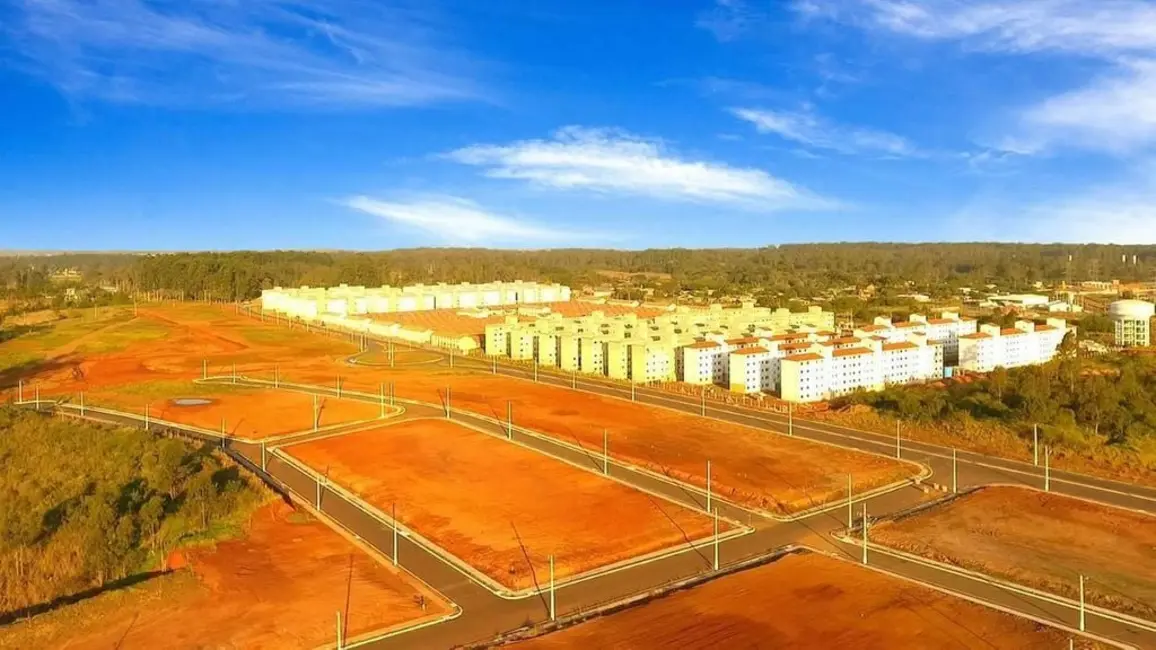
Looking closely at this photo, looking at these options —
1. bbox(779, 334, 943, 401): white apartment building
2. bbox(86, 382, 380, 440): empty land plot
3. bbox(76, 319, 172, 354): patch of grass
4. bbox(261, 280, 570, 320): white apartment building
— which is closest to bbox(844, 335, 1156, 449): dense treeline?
bbox(779, 334, 943, 401): white apartment building

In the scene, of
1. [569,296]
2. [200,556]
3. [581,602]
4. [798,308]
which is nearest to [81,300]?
[569,296]

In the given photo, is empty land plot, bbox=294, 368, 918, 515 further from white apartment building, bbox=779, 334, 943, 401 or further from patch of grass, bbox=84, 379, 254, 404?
patch of grass, bbox=84, 379, 254, 404

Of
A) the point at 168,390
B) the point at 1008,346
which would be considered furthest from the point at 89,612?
the point at 1008,346

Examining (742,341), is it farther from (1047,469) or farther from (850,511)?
(850,511)

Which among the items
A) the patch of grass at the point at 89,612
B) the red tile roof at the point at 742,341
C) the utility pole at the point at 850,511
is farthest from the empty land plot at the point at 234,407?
the utility pole at the point at 850,511

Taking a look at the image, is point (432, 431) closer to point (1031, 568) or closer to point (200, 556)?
point (200, 556)

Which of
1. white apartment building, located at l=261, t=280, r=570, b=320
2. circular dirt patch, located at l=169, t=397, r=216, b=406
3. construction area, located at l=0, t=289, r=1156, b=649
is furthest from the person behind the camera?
white apartment building, located at l=261, t=280, r=570, b=320

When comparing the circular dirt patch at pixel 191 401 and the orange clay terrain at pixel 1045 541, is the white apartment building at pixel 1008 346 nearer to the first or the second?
the orange clay terrain at pixel 1045 541
